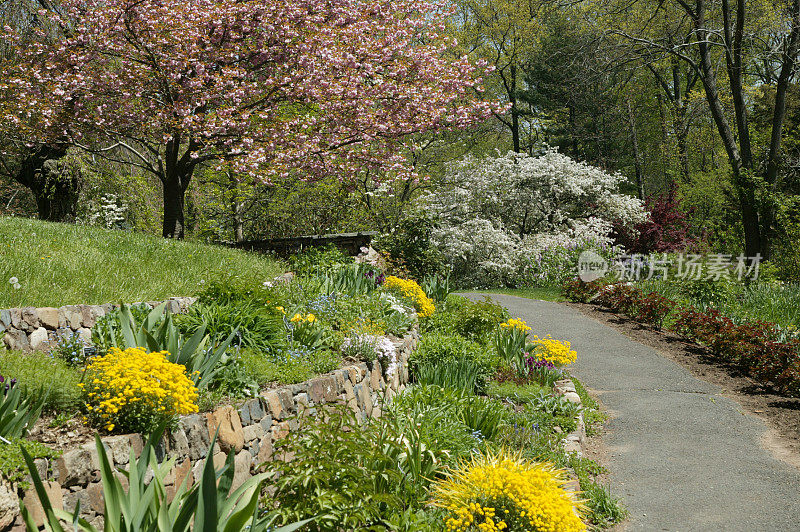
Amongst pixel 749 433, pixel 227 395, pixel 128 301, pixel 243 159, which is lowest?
pixel 749 433

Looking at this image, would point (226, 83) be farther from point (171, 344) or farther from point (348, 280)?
point (171, 344)

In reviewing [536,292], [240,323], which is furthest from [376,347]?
[536,292]

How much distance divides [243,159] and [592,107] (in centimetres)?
2555

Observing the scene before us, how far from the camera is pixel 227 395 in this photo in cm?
455

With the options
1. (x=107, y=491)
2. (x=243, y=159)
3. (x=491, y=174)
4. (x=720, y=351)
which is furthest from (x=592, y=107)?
(x=107, y=491)

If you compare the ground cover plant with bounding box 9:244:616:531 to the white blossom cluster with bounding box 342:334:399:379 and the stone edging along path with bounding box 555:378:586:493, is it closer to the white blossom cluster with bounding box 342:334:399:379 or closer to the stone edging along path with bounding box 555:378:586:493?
the white blossom cluster with bounding box 342:334:399:379

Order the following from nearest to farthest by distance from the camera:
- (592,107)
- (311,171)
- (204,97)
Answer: (204,97), (311,171), (592,107)

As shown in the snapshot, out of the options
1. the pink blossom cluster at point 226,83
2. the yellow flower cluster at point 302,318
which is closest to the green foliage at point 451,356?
the yellow flower cluster at point 302,318

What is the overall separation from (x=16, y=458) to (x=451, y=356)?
522cm

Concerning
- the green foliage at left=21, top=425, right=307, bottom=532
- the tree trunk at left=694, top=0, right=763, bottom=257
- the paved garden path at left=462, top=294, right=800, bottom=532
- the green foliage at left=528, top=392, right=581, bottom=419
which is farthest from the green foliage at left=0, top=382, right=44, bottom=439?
the tree trunk at left=694, top=0, right=763, bottom=257

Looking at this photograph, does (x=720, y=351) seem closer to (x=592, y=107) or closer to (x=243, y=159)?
(x=243, y=159)

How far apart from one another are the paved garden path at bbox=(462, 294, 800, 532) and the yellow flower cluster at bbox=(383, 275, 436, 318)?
249 cm

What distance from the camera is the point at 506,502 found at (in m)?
4.07

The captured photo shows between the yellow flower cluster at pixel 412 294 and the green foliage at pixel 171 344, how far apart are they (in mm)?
4898
